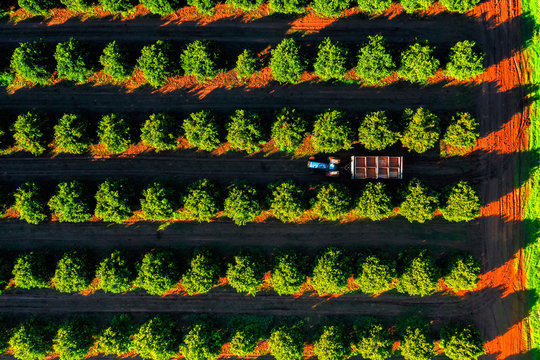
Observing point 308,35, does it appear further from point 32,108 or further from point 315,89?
point 32,108

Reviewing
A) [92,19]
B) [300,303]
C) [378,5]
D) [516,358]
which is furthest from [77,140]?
[516,358]

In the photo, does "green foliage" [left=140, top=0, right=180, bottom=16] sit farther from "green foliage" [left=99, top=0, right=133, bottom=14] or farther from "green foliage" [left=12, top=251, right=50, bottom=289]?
"green foliage" [left=12, top=251, right=50, bottom=289]

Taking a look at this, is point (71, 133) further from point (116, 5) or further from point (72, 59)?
point (116, 5)

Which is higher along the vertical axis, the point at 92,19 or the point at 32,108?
the point at 92,19

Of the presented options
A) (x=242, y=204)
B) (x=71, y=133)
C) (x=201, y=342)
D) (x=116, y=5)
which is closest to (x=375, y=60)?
(x=242, y=204)

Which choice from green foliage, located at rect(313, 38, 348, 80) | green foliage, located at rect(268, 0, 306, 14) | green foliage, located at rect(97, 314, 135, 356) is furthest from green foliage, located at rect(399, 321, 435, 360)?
green foliage, located at rect(268, 0, 306, 14)
